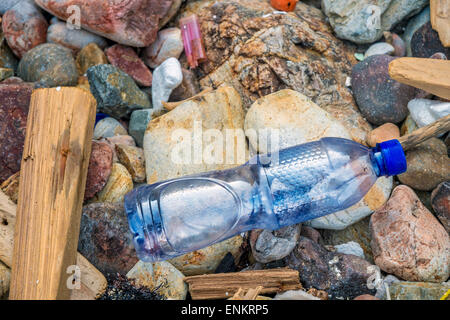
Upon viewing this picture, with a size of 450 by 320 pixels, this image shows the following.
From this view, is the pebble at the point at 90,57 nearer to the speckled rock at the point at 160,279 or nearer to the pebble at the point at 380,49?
the speckled rock at the point at 160,279

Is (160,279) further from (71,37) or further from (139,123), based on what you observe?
(71,37)

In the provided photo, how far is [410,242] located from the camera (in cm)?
194

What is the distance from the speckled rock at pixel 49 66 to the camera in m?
2.44

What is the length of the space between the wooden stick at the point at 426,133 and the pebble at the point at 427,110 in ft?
0.29

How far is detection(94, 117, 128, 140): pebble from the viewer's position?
8.07 feet

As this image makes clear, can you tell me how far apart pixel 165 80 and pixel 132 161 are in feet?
1.81

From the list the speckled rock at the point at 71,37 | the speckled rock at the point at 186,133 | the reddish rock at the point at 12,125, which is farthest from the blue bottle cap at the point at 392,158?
the speckled rock at the point at 71,37

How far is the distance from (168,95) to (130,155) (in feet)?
1.55

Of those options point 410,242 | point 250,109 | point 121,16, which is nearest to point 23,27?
point 121,16

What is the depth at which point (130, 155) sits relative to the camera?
2258 millimetres

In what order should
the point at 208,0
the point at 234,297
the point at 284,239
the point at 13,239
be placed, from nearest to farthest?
the point at 234,297
the point at 13,239
the point at 284,239
the point at 208,0

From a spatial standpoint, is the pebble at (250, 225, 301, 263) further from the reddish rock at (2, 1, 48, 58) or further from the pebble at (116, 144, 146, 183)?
the reddish rock at (2, 1, 48, 58)
